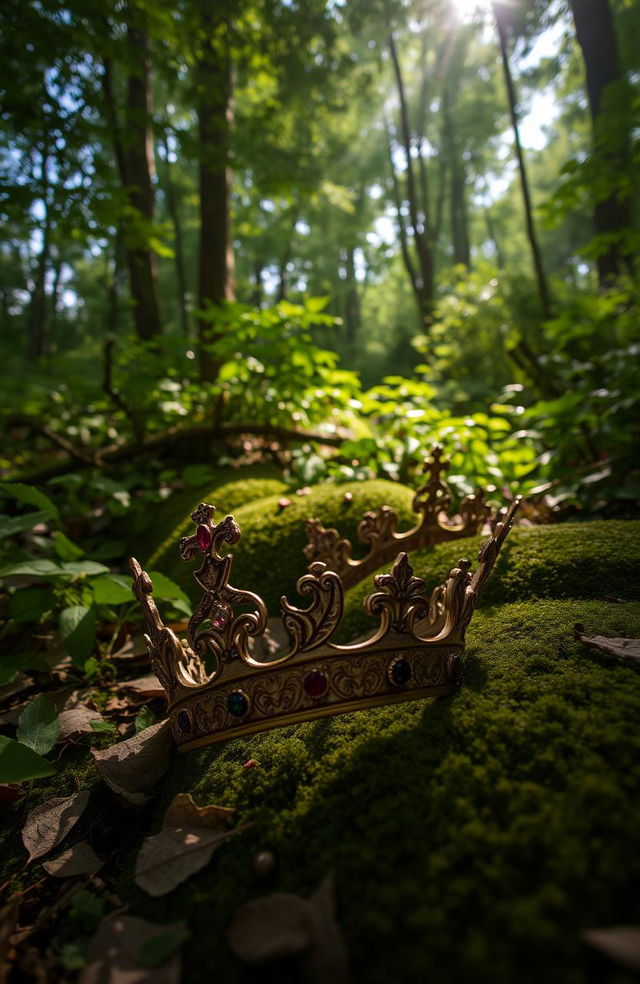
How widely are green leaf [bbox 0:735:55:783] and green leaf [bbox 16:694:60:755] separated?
207mm

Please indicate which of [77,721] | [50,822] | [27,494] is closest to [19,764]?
[50,822]

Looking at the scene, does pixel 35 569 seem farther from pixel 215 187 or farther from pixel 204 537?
pixel 215 187

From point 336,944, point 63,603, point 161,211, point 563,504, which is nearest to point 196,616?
point 336,944

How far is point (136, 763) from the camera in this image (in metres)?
1.43

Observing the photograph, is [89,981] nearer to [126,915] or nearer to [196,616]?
[126,915]

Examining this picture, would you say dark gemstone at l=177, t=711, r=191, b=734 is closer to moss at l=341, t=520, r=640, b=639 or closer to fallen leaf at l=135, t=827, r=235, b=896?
fallen leaf at l=135, t=827, r=235, b=896

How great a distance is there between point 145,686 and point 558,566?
1763 mm

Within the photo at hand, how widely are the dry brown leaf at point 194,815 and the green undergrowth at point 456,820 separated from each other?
5 cm

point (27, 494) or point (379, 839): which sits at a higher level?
point (27, 494)

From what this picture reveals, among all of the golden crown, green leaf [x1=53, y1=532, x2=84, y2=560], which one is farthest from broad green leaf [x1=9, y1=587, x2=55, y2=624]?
the golden crown

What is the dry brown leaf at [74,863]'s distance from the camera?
119cm

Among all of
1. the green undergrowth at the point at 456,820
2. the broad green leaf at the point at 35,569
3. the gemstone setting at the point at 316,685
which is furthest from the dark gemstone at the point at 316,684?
the broad green leaf at the point at 35,569

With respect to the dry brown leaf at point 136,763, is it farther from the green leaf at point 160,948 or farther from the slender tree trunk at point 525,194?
the slender tree trunk at point 525,194

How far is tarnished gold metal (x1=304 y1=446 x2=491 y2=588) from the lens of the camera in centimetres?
236
